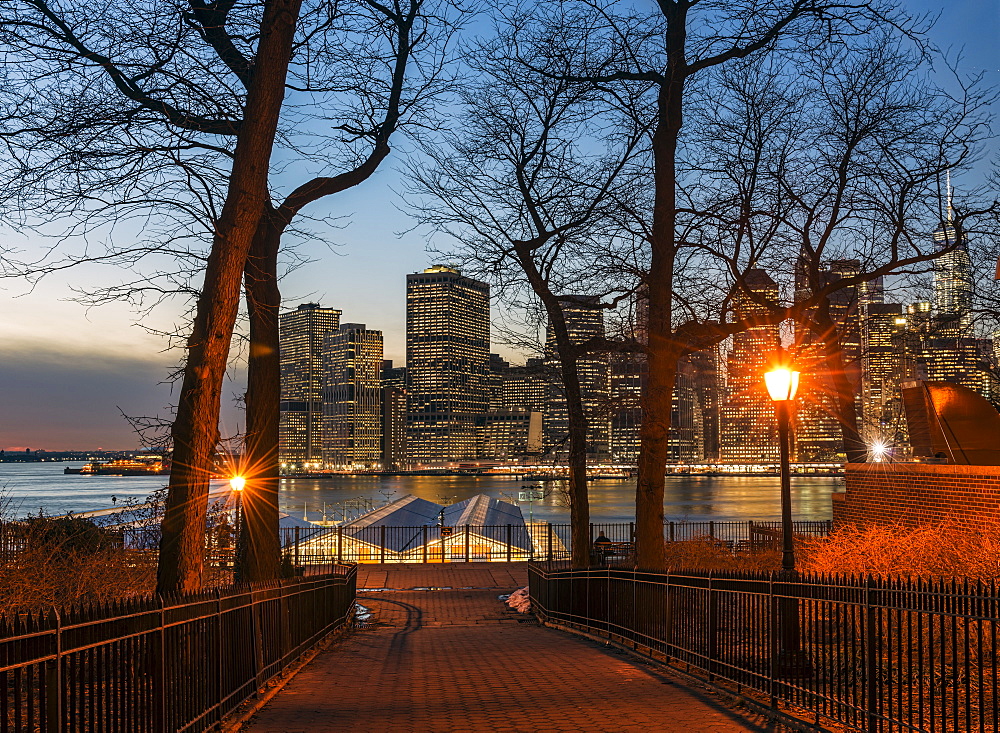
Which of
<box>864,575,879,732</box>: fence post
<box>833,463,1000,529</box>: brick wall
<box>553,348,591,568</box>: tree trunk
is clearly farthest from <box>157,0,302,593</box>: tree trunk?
<box>553,348,591,568</box>: tree trunk

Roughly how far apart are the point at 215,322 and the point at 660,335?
960cm

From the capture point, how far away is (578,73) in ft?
63.8

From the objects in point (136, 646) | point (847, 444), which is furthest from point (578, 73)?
point (136, 646)

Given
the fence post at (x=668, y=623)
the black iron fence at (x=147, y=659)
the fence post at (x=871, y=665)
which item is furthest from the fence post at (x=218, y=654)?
the fence post at (x=668, y=623)

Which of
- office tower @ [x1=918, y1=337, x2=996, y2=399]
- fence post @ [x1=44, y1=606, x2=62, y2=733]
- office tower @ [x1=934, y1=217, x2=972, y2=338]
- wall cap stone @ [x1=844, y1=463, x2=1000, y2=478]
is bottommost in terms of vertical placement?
fence post @ [x1=44, y1=606, x2=62, y2=733]

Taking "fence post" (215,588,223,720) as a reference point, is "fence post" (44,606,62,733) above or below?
above

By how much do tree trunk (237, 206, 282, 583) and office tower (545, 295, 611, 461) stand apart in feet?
26.5

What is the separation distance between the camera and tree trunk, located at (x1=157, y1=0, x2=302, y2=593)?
9.77 metres

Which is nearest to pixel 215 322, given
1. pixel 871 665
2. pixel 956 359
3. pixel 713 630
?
pixel 713 630

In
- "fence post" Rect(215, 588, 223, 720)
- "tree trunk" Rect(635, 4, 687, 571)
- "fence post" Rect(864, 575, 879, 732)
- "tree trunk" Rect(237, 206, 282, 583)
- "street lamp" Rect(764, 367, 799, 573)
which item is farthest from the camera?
"tree trunk" Rect(635, 4, 687, 571)

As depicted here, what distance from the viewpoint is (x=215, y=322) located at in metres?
9.93

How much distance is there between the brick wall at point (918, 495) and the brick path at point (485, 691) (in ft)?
24.0

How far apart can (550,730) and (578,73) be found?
49.4 ft

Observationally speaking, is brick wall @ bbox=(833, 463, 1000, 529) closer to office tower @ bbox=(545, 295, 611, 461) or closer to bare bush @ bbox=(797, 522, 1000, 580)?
bare bush @ bbox=(797, 522, 1000, 580)
